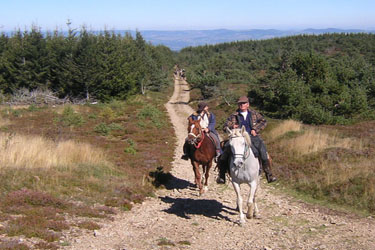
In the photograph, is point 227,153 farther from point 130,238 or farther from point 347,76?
point 347,76

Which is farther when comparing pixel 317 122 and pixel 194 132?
pixel 317 122

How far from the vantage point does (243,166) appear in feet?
28.9

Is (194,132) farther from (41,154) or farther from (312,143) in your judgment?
(312,143)

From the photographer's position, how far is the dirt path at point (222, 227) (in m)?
7.61

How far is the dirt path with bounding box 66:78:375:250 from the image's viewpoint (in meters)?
7.61

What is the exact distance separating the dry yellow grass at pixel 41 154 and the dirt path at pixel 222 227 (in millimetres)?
3411

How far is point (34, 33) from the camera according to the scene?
1695 inches

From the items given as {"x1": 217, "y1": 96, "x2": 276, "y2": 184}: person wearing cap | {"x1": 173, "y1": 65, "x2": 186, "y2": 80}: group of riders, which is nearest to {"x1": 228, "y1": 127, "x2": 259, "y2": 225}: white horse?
{"x1": 217, "y1": 96, "x2": 276, "y2": 184}: person wearing cap

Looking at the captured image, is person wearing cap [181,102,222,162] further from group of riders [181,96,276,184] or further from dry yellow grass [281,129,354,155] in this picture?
dry yellow grass [281,129,354,155]

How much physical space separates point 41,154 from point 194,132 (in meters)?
5.30

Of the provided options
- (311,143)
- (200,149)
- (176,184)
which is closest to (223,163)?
(200,149)

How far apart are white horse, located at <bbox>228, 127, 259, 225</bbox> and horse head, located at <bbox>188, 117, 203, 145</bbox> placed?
211 centimetres

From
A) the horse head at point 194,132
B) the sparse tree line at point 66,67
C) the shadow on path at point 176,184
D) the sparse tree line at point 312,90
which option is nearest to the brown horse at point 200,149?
the horse head at point 194,132

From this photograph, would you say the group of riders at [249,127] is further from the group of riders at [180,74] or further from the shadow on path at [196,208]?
the group of riders at [180,74]
